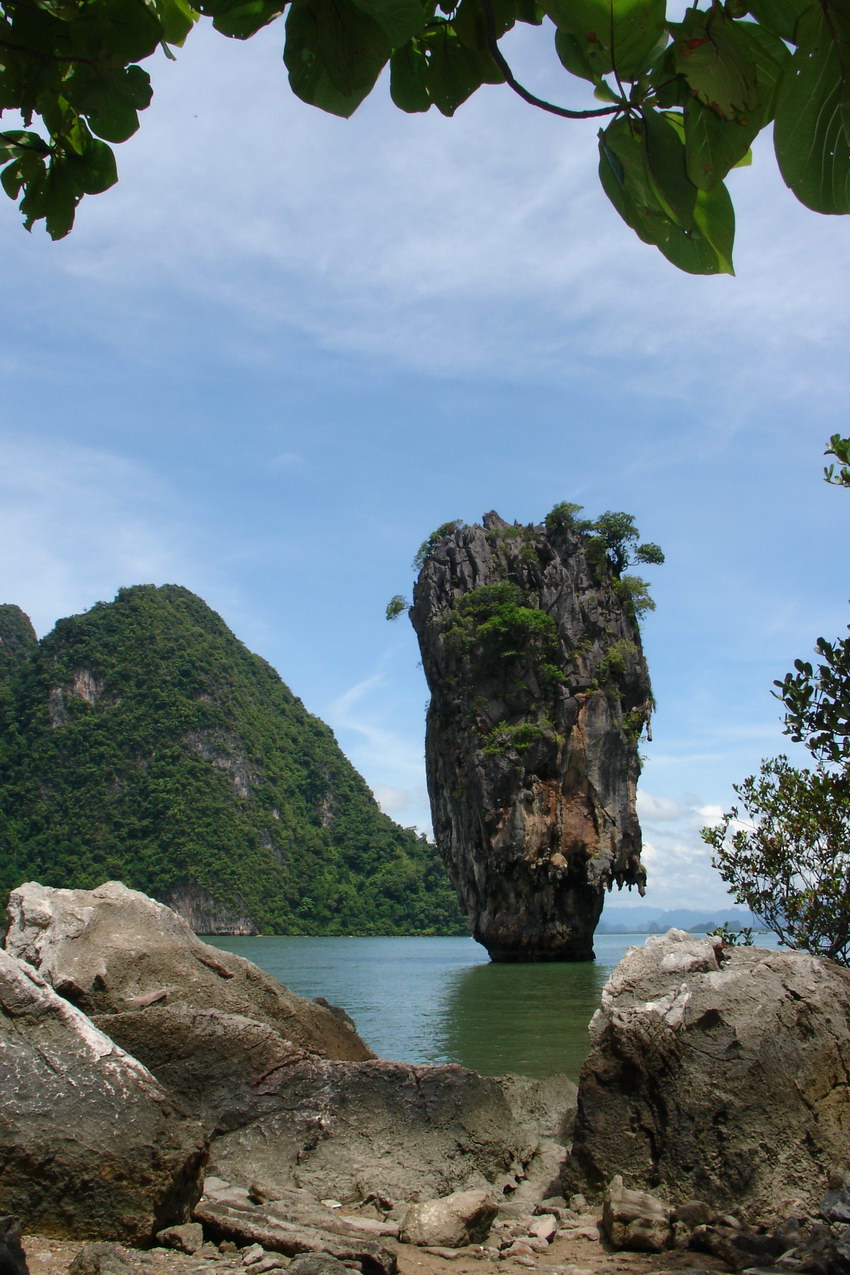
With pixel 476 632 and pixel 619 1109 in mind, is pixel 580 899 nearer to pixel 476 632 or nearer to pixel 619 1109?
pixel 476 632

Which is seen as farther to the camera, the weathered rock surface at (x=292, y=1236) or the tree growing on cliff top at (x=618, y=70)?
the weathered rock surface at (x=292, y=1236)

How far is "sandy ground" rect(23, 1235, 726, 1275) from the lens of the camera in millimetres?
3262

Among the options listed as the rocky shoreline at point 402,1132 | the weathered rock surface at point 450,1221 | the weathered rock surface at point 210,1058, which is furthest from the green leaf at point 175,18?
the weathered rock surface at point 210,1058

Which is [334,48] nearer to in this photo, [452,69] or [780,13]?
[452,69]

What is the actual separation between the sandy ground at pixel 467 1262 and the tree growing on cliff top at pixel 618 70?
3.47 metres

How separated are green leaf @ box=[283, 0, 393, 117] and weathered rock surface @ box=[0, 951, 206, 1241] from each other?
3.73m

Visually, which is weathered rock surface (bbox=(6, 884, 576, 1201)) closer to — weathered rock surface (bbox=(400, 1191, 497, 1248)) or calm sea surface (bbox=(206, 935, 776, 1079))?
weathered rock surface (bbox=(400, 1191, 497, 1248))

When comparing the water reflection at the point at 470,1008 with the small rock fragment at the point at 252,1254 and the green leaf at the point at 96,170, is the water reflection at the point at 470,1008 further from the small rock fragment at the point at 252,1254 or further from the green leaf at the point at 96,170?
the green leaf at the point at 96,170

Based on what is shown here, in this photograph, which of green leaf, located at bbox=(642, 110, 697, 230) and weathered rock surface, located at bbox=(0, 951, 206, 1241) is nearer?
green leaf, located at bbox=(642, 110, 697, 230)

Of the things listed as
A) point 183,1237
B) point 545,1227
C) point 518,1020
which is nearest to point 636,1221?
point 545,1227

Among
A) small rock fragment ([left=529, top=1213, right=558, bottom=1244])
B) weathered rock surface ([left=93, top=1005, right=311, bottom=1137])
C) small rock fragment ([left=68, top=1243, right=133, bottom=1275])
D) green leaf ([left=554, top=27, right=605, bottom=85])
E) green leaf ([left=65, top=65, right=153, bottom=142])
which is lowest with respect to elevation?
small rock fragment ([left=529, top=1213, right=558, bottom=1244])

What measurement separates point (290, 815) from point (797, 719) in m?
71.4

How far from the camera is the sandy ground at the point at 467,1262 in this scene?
3262 millimetres

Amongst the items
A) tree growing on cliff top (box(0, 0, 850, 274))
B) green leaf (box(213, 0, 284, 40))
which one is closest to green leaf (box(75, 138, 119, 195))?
tree growing on cliff top (box(0, 0, 850, 274))
